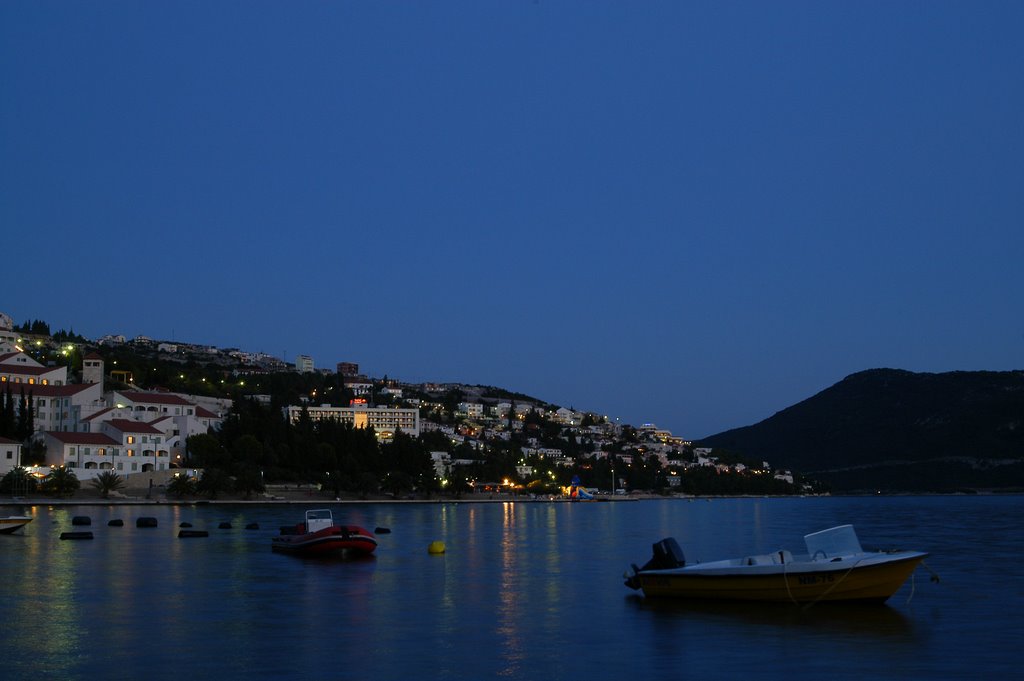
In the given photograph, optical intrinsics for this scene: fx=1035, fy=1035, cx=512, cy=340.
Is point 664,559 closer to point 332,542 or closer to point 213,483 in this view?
point 332,542

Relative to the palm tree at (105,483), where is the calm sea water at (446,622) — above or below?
below

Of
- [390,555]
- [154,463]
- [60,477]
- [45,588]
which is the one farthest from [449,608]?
[154,463]

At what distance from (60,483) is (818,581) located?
9739 cm

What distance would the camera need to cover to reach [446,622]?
29.0 meters

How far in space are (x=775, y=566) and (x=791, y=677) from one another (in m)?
9.47

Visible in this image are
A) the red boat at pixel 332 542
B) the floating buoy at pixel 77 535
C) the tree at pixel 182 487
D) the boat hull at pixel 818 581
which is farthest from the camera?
the tree at pixel 182 487

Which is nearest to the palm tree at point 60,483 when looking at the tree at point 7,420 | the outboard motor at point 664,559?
the tree at point 7,420

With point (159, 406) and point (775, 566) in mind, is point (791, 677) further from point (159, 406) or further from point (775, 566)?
point (159, 406)

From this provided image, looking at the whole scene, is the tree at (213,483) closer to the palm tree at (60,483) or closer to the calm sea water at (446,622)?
the palm tree at (60,483)

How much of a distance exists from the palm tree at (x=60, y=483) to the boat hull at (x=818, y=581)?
94330 millimetres

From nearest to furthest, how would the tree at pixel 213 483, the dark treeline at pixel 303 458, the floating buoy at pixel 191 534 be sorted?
the floating buoy at pixel 191 534 < the tree at pixel 213 483 < the dark treeline at pixel 303 458

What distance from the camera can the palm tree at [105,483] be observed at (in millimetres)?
114188

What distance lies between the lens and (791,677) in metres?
21.1

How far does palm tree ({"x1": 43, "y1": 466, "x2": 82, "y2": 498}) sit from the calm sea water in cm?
6127
